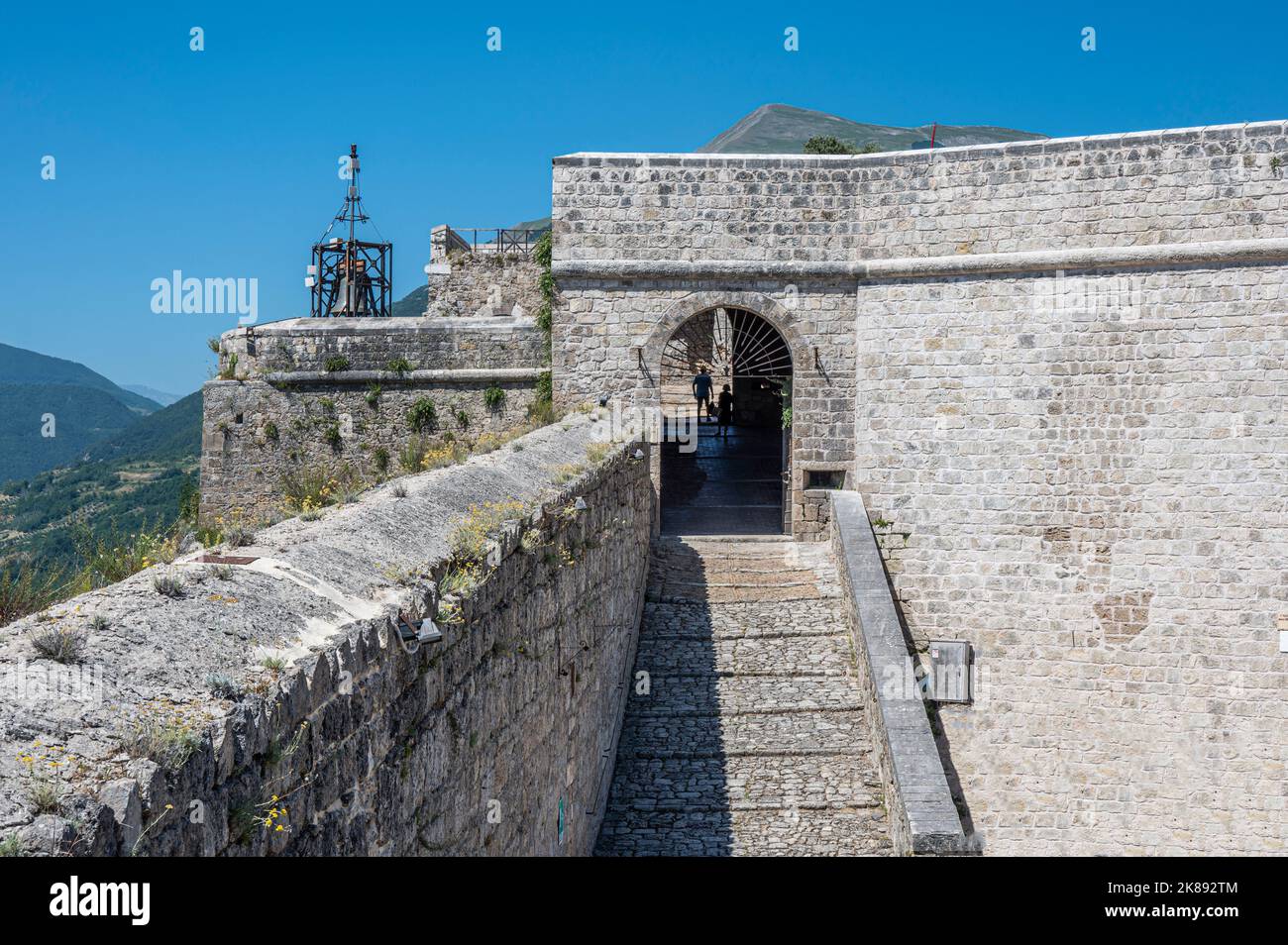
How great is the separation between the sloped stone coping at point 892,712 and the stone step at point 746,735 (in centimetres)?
25

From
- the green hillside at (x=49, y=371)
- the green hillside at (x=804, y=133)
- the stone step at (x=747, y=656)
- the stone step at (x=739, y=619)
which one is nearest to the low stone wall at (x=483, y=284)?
the stone step at (x=739, y=619)

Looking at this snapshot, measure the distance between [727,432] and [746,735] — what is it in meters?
13.2

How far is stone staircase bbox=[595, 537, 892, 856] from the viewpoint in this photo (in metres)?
9.38

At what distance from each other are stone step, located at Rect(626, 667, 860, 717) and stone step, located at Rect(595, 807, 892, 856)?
1.35 m

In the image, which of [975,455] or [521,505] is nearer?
[521,505]

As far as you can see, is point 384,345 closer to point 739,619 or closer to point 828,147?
point 739,619

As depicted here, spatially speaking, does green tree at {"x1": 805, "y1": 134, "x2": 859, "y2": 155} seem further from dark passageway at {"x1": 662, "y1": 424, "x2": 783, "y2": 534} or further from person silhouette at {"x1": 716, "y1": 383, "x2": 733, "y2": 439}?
dark passageway at {"x1": 662, "y1": 424, "x2": 783, "y2": 534}

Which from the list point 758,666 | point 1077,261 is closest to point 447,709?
point 758,666

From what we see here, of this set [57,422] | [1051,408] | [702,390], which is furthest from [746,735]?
[57,422]

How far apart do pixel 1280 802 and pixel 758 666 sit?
5.76 meters

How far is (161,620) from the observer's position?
349 cm
